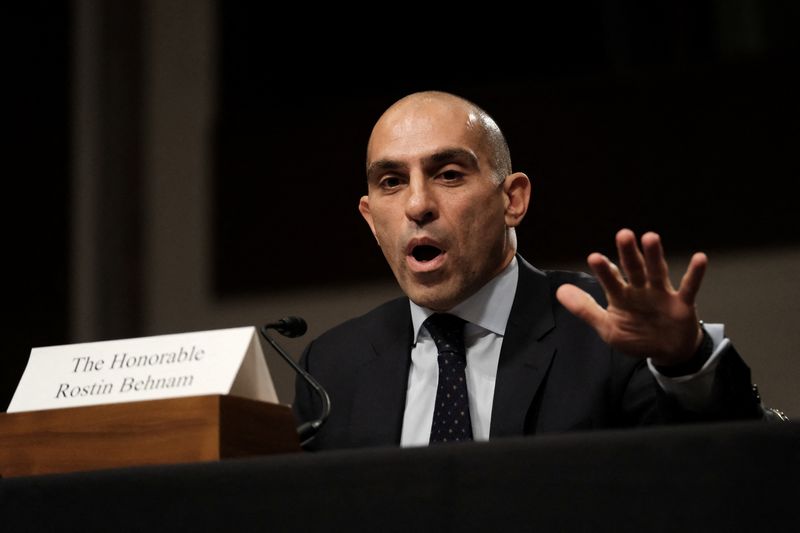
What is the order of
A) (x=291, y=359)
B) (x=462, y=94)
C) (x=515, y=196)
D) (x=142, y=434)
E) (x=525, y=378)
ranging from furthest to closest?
(x=462, y=94) < (x=515, y=196) < (x=525, y=378) < (x=291, y=359) < (x=142, y=434)

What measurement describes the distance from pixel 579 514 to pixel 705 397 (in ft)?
1.44

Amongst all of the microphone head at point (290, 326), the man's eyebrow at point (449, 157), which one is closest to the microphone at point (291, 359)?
the microphone head at point (290, 326)

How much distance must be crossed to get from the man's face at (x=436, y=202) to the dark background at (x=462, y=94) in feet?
5.79

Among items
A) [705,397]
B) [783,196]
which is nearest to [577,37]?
[783,196]

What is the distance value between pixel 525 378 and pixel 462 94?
2.33 meters

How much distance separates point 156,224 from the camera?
438 centimetres

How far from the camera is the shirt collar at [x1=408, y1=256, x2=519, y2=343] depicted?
6.23 ft

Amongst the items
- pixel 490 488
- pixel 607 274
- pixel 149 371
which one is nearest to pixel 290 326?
pixel 149 371

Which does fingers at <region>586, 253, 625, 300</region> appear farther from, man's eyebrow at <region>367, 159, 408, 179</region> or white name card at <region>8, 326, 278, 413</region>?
man's eyebrow at <region>367, 159, 408, 179</region>

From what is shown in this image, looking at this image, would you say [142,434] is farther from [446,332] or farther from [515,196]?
[515,196]

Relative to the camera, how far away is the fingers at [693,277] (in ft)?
3.81

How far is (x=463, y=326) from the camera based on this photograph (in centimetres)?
190

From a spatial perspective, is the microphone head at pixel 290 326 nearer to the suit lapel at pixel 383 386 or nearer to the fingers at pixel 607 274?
the suit lapel at pixel 383 386

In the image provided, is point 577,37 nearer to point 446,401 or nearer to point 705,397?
point 446,401
